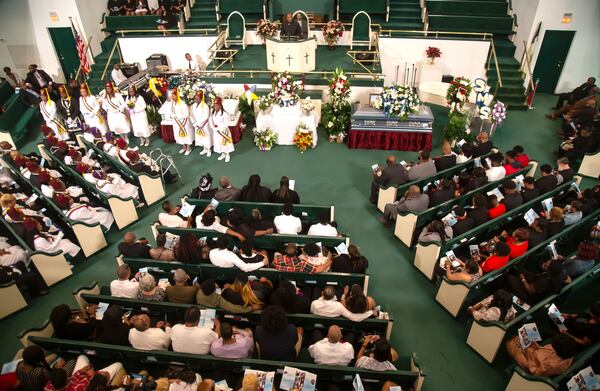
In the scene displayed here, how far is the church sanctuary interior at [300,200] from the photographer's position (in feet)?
16.9

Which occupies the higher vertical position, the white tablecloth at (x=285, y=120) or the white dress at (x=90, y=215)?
the white tablecloth at (x=285, y=120)

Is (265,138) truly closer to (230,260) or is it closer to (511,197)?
(230,260)

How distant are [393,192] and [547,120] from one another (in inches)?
268

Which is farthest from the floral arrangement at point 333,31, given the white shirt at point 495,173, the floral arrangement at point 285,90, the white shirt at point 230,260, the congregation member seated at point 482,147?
the white shirt at point 230,260

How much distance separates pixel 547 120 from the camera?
12094mm

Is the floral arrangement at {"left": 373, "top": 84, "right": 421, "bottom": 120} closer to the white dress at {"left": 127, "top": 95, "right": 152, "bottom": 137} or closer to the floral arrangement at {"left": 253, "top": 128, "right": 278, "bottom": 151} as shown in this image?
the floral arrangement at {"left": 253, "top": 128, "right": 278, "bottom": 151}

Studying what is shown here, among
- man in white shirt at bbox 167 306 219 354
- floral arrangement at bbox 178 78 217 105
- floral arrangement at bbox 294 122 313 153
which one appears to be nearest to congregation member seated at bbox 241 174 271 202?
man in white shirt at bbox 167 306 219 354

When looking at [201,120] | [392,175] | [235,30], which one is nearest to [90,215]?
[201,120]

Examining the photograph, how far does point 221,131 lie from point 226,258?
4920 millimetres

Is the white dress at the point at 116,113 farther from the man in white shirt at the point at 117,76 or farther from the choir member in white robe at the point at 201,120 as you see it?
the man in white shirt at the point at 117,76

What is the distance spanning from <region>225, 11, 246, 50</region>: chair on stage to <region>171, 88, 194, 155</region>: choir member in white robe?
431cm

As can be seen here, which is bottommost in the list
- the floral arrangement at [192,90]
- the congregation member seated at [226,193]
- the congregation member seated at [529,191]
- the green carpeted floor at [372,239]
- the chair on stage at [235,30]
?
the green carpeted floor at [372,239]

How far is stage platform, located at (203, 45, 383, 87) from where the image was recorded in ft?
39.0

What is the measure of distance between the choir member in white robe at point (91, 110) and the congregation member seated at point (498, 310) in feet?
32.6
